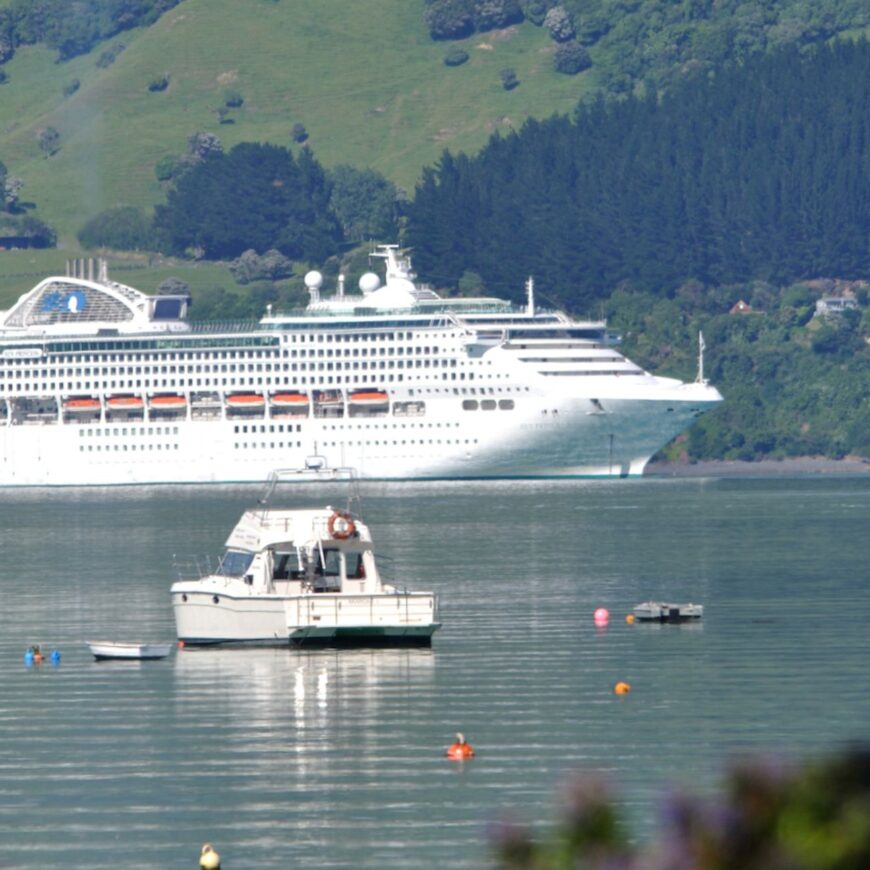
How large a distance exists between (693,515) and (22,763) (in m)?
68.7

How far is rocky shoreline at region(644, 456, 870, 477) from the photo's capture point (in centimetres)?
15762

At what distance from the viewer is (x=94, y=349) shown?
144m

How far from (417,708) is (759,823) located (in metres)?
25.0

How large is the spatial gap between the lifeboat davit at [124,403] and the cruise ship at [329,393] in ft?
0.25

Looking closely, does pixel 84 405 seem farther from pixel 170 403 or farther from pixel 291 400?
pixel 291 400

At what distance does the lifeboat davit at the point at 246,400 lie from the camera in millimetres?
141250

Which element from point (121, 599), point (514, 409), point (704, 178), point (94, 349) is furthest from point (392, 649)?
point (704, 178)

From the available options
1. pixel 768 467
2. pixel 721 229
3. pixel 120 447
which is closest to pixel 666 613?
pixel 120 447

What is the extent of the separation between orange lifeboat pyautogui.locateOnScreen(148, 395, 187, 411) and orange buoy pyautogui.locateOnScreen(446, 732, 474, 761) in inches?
4399

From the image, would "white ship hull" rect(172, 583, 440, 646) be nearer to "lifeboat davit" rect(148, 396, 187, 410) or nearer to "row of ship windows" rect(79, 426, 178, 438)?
"row of ship windows" rect(79, 426, 178, 438)

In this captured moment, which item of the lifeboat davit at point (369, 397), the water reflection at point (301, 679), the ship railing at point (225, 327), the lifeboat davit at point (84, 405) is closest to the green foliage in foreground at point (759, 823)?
the water reflection at point (301, 679)

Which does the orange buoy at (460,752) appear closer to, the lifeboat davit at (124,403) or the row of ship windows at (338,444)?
the row of ship windows at (338,444)

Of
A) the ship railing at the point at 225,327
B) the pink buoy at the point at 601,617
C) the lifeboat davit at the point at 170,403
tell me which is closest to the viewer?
the pink buoy at the point at 601,617

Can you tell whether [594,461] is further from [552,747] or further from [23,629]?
[552,747]
